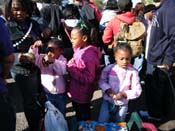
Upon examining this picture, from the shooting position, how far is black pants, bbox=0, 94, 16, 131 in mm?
2348

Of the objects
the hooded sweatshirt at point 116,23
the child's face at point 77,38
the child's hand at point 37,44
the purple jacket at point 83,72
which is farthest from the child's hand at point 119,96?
the hooded sweatshirt at point 116,23

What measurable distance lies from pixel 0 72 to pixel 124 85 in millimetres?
1620

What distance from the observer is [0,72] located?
2416mm

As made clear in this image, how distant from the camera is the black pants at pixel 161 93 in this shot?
4156 millimetres

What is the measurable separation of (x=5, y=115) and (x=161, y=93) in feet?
7.96

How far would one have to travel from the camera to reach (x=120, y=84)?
3.68 metres

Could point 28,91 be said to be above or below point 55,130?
above

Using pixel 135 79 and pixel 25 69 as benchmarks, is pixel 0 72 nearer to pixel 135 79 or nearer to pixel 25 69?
pixel 25 69

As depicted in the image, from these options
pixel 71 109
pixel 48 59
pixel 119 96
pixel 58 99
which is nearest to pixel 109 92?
pixel 119 96

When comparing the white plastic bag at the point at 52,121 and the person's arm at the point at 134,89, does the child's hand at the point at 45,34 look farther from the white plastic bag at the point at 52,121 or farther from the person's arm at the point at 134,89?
the person's arm at the point at 134,89

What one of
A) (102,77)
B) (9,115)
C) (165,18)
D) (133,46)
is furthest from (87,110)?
(9,115)

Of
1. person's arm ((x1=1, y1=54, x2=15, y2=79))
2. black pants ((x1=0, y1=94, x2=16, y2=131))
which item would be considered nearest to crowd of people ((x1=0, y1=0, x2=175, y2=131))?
person's arm ((x1=1, y1=54, x2=15, y2=79))

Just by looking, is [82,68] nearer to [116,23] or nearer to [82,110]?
[82,110]

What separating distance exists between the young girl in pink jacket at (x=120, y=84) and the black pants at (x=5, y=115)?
4.69 ft
